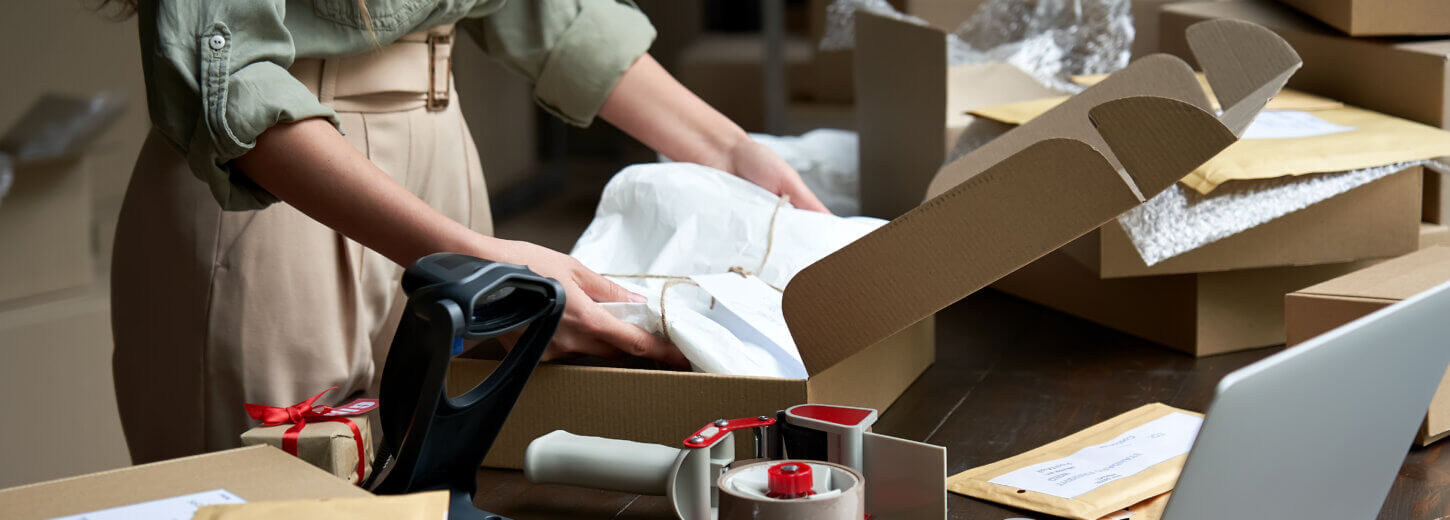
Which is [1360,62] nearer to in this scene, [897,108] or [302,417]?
[897,108]

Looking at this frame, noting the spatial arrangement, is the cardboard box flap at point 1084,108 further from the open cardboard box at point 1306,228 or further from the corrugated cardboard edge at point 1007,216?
→ the corrugated cardboard edge at point 1007,216

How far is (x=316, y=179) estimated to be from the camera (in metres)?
0.93

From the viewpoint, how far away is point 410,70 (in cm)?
116

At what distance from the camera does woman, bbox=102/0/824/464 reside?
3.01ft

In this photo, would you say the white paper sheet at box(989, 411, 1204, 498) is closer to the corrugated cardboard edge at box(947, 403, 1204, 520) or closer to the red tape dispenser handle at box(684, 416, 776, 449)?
the corrugated cardboard edge at box(947, 403, 1204, 520)

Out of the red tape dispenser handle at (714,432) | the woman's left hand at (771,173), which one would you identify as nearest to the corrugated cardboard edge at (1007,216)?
the red tape dispenser handle at (714,432)

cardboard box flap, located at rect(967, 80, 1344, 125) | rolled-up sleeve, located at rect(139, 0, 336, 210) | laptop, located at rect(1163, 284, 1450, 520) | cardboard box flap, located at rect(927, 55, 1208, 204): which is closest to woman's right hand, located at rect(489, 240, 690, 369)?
rolled-up sleeve, located at rect(139, 0, 336, 210)

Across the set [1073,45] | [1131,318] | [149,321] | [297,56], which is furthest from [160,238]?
[1073,45]

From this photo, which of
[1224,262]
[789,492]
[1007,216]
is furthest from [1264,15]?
[789,492]

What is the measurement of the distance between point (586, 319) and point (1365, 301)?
22.3 inches

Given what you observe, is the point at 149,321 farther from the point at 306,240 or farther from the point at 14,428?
the point at 14,428

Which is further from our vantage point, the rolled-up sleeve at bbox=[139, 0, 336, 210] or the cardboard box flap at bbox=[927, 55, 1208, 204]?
the cardboard box flap at bbox=[927, 55, 1208, 204]

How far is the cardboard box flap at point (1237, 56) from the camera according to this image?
0.99 meters

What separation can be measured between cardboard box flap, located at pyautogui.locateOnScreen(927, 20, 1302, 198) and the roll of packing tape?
428mm
